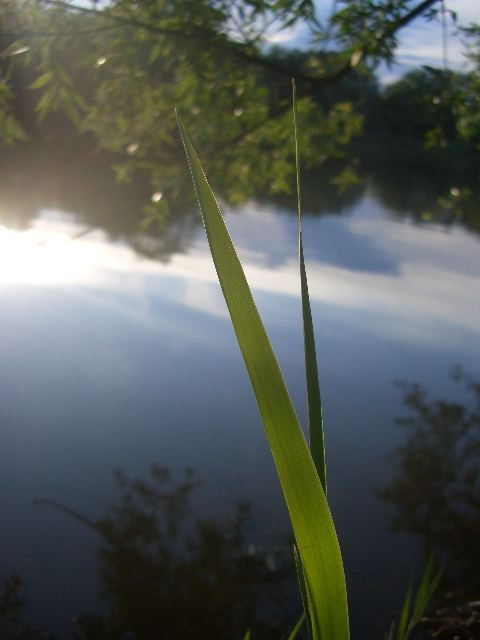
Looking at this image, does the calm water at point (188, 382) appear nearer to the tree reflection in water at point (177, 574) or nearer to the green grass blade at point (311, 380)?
the tree reflection in water at point (177, 574)

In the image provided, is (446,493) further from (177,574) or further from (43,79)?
(43,79)

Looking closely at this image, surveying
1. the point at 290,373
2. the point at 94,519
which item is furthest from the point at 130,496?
the point at 290,373

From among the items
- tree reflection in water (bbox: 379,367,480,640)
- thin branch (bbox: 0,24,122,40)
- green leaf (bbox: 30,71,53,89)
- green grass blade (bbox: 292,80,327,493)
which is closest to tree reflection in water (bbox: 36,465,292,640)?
tree reflection in water (bbox: 379,367,480,640)

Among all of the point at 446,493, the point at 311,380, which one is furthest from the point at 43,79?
the point at 446,493

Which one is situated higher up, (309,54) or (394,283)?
(309,54)

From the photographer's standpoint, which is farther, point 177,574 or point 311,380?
point 177,574

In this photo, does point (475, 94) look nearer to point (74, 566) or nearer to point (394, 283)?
point (74, 566)
